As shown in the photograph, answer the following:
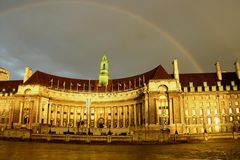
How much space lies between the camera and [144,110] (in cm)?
9050

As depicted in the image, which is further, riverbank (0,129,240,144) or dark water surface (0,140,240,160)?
riverbank (0,129,240,144)

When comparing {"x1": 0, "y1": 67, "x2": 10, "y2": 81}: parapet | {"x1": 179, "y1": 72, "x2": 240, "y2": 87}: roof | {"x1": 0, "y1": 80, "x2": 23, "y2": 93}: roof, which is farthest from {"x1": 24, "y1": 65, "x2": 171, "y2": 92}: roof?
{"x1": 0, "y1": 67, "x2": 10, "y2": 81}: parapet

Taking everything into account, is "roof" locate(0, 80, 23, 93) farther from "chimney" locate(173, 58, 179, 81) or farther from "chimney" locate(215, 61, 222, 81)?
"chimney" locate(215, 61, 222, 81)

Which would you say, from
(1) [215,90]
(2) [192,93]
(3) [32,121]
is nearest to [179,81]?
(2) [192,93]

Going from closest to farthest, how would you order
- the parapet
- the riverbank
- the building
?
the riverbank < the building < the parapet

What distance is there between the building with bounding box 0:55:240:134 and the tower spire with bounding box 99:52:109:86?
0.56m

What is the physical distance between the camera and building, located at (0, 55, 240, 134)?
83.2 meters

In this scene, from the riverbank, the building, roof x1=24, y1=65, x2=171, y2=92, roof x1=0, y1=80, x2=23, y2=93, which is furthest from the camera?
roof x1=0, y1=80, x2=23, y2=93

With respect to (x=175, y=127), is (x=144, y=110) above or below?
above

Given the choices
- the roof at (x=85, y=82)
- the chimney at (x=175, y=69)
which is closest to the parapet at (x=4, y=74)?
the roof at (x=85, y=82)

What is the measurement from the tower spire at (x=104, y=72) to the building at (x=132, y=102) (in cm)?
56

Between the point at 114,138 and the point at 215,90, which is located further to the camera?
the point at 215,90

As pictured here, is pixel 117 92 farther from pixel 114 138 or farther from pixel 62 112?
pixel 114 138

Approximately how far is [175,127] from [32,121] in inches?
2098
